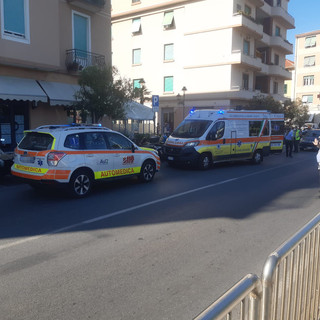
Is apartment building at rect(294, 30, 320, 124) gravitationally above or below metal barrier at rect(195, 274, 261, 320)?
above

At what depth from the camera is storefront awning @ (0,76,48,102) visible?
1296 centimetres

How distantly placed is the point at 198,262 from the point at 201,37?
1239 inches

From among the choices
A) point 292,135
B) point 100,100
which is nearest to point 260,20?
point 292,135

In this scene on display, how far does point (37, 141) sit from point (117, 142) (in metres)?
2.18

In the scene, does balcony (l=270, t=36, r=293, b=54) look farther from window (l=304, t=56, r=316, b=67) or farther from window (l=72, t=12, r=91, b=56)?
window (l=72, t=12, r=91, b=56)

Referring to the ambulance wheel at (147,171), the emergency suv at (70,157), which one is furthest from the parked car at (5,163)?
the ambulance wheel at (147,171)

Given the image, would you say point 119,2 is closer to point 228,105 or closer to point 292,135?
point 228,105

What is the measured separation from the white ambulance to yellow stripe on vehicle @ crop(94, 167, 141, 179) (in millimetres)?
3687

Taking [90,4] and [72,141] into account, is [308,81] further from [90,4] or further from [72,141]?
[72,141]

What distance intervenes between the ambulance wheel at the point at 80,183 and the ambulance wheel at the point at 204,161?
19.0ft

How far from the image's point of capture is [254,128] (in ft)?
51.3

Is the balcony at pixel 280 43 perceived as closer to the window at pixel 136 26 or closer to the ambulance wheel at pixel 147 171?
the window at pixel 136 26

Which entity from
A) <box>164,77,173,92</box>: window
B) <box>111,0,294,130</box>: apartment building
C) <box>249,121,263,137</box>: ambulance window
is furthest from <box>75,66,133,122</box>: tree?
<box>164,77,173,92</box>: window

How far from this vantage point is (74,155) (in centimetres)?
828
